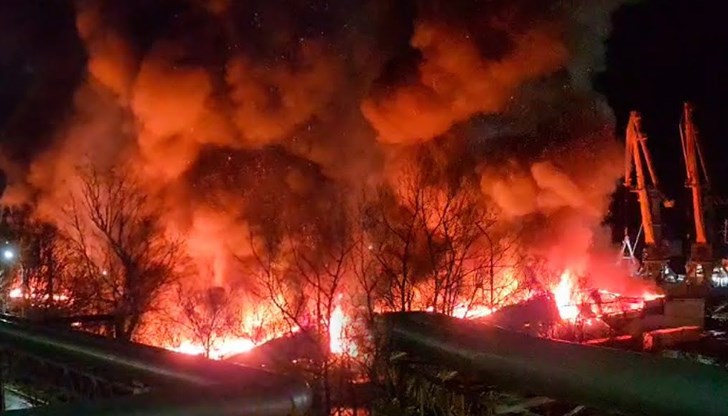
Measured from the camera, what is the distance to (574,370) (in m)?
4.66

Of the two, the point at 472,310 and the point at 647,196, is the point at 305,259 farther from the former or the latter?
the point at 647,196

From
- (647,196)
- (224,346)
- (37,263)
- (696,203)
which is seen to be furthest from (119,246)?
(696,203)

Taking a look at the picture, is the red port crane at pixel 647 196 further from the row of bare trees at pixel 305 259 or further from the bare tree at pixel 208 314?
the bare tree at pixel 208 314

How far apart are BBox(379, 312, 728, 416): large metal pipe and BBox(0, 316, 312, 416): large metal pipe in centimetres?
149

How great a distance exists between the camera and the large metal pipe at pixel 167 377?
353 cm

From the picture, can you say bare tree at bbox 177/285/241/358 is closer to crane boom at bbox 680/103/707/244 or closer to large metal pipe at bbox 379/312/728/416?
crane boom at bbox 680/103/707/244

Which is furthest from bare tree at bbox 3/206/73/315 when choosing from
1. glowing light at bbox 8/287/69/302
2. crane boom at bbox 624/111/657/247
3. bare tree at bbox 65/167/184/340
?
crane boom at bbox 624/111/657/247

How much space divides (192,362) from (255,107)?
3491cm

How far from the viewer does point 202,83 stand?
124 ft

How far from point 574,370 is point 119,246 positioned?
32.3 metres

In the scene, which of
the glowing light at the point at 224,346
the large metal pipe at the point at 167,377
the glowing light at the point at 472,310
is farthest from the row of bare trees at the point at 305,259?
the large metal pipe at the point at 167,377

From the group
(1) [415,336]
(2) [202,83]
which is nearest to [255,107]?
(2) [202,83]

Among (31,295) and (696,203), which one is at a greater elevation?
(696,203)

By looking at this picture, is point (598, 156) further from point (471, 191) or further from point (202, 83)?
point (202, 83)
